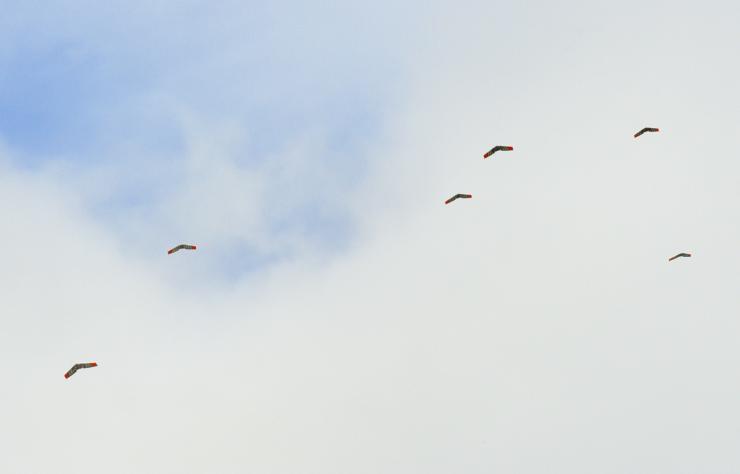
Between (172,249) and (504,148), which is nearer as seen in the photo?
(504,148)

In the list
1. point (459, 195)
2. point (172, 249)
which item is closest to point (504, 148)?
point (459, 195)

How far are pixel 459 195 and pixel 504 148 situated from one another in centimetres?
1795

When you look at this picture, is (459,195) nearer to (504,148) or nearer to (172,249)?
(504,148)

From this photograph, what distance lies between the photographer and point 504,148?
185m

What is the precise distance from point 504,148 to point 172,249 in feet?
327

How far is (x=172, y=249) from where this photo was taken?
199875 mm

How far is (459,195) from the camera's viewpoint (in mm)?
191000

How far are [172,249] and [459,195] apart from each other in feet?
279
